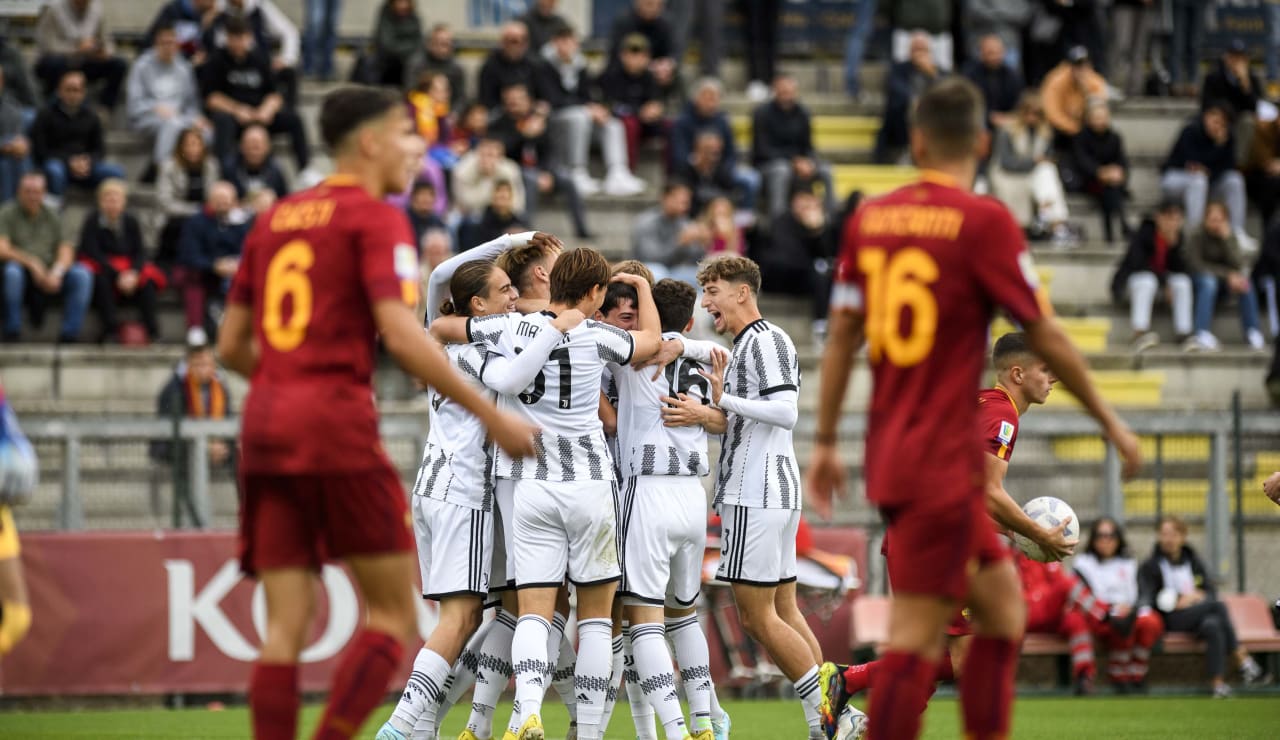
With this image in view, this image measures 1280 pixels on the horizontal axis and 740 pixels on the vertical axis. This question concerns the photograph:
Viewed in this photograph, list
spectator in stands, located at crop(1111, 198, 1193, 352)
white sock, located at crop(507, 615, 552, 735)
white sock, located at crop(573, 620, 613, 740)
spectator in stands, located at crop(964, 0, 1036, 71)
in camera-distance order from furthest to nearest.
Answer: spectator in stands, located at crop(964, 0, 1036, 71) < spectator in stands, located at crop(1111, 198, 1193, 352) < white sock, located at crop(573, 620, 613, 740) < white sock, located at crop(507, 615, 552, 735)

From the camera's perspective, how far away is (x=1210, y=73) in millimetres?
21922

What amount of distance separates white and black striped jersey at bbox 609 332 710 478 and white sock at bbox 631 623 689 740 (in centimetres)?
83

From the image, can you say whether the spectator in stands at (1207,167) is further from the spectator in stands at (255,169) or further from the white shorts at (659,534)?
the white shorts at (659,534)

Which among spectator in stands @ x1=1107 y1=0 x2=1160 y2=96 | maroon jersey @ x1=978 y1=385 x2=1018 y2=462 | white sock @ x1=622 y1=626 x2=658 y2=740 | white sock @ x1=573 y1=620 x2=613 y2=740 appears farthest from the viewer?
spectator in stands @ x1=1107 y1=0 x2=1160 y2=96

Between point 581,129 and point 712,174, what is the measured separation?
1.61 meters

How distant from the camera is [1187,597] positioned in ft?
50.8

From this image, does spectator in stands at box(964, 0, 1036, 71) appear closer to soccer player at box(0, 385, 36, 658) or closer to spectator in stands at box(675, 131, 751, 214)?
spectator in stands at box(675, 131, 751, 214)

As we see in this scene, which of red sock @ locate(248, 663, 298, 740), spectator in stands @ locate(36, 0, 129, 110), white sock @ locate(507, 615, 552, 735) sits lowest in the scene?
white sock @ locate(507, 615, 552, 735)

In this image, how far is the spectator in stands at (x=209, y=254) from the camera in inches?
701

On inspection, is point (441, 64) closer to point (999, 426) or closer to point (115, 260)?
point (115, 260)

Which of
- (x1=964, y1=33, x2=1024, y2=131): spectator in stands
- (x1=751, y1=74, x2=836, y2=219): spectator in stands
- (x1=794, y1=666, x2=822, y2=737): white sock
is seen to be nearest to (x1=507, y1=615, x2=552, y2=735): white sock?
(x1=794, y1=666, x2=822, y2=737): white sock

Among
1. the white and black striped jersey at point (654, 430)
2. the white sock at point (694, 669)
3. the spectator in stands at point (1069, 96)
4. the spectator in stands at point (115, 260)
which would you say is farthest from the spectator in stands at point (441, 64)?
the white sock at point (694, 669)

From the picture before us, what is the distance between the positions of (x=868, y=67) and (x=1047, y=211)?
4524 millimetres

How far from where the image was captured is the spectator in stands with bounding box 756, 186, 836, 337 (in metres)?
19.0
